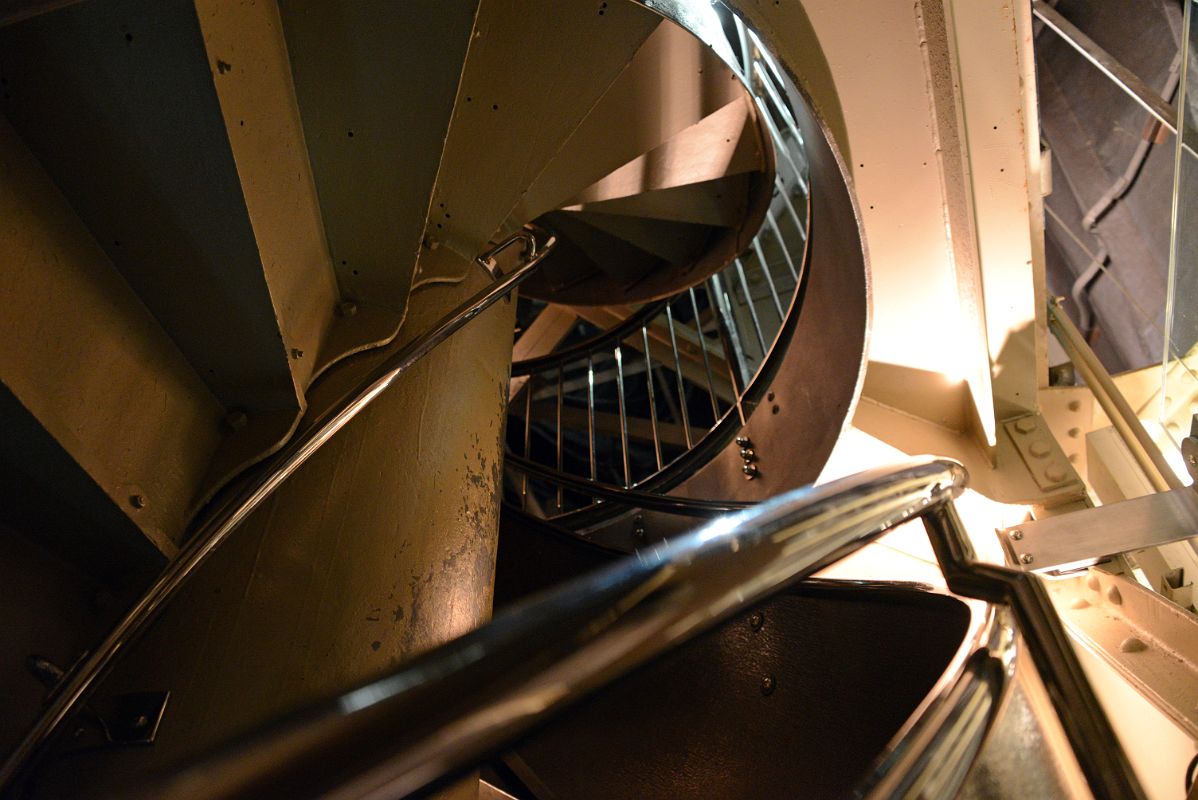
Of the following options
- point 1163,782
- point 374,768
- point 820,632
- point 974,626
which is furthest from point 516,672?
point 820,632

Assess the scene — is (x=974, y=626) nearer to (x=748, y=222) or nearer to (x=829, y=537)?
(x=829, y=537)

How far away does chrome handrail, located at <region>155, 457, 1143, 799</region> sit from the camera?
1.09 ft

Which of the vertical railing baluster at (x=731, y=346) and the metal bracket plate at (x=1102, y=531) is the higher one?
the vertical railing baluster at (x=731, y=346)

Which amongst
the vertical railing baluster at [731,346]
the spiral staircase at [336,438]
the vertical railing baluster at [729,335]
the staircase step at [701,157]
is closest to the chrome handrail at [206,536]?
the spiral staircase at [336,438]

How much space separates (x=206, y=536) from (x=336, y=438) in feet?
1.18

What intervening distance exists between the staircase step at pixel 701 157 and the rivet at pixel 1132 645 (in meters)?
1.76

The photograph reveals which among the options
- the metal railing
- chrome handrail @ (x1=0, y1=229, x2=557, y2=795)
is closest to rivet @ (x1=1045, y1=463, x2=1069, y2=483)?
the metal railing

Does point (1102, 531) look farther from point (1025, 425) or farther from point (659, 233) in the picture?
point (659, 233)

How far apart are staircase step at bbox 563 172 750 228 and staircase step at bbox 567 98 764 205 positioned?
65 millimetres

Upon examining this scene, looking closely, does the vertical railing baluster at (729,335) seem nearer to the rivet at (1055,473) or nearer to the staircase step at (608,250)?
the staircase step at (608,250)

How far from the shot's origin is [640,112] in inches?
87.9

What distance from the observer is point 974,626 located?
0.79 m

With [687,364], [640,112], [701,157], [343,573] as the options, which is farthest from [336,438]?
[687,364]

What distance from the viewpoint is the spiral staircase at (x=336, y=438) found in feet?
2.13
